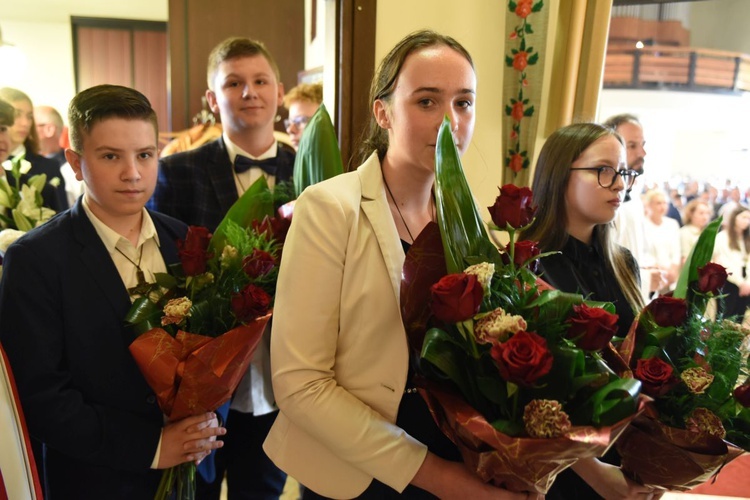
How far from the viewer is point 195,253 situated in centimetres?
117

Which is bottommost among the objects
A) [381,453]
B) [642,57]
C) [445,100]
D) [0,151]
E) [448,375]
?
[381,453]

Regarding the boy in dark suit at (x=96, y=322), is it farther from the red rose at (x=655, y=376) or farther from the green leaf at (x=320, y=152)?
the red rose at (x=655, y=376)

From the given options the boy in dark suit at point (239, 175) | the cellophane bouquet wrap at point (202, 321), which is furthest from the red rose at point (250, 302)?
the boy in dark suit at point (239, 175)

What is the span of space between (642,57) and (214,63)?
1869 millimetres

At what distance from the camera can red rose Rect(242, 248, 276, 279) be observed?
1.15m

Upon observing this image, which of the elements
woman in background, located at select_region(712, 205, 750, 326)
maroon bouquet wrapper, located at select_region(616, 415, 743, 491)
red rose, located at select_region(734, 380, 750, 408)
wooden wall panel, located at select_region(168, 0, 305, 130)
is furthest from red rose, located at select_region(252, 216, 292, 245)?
wooden wall panel, located at select_region(168, 0, 305, 130)

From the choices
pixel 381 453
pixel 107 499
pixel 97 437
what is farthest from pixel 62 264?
pixel 381 453

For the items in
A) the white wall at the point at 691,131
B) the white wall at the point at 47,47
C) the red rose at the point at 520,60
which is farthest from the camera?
the white wall at the point at 47,47

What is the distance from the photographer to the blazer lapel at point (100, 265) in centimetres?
121

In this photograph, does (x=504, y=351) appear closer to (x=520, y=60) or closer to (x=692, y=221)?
(x=520, y=60)

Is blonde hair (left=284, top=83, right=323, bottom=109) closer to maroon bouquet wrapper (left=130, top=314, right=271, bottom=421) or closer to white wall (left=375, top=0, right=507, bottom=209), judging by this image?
white wall (left=375, top=0, right=507, bottom=209)

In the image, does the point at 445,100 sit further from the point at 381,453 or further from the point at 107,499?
the point at 107,499

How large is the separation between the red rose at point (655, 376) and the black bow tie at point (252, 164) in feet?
4.07

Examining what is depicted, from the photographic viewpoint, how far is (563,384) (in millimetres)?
839
